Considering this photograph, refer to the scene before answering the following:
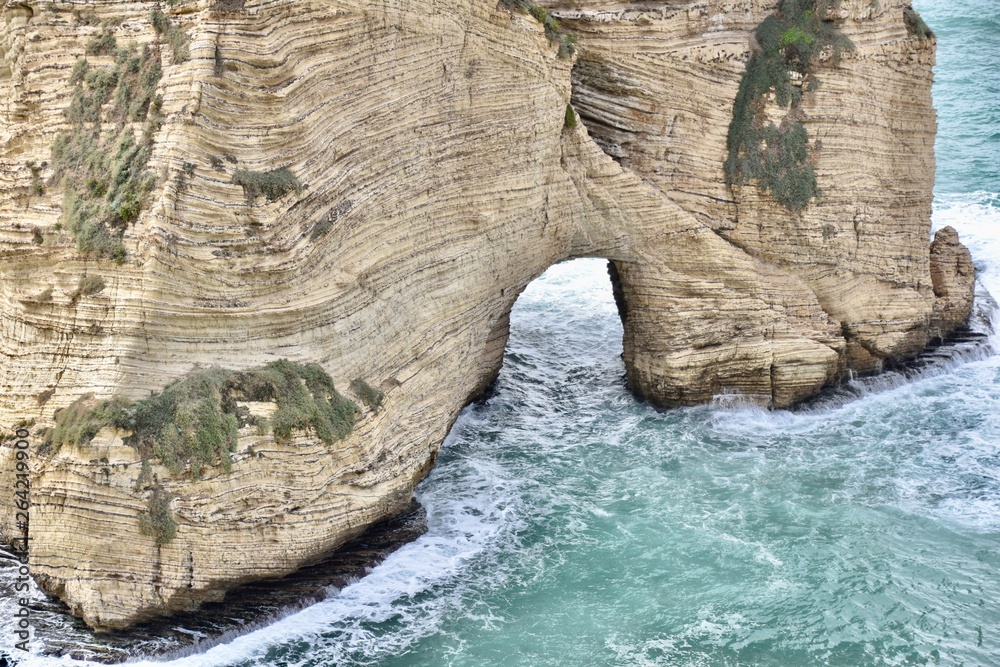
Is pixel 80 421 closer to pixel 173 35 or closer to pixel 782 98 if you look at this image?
pixel 173 35

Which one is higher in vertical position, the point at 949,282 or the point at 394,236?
the point at 394,236

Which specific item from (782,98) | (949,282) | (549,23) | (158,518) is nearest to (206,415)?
(158,518)

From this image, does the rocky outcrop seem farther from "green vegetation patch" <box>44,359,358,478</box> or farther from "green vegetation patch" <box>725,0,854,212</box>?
"green vegetation patch" <box>44,359,358,478</box>

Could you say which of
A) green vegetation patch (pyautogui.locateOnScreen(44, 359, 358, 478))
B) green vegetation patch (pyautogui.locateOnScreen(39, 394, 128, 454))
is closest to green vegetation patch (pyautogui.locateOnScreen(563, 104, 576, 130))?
green vegetation patch (pyautogui.locateOnScreen(44, 359, 358, 478))

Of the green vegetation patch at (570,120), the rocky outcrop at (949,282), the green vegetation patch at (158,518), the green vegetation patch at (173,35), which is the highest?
the green vegetation patch at (173,35)

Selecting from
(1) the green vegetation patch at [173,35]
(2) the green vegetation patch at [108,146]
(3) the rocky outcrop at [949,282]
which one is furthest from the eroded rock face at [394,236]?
(3) the rocky outcrop at [949,282]

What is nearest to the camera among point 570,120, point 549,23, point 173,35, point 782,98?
point 173,35

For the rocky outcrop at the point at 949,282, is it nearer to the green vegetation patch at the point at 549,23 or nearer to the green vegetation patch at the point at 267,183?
the green vegetation patch at the point at 549,23
